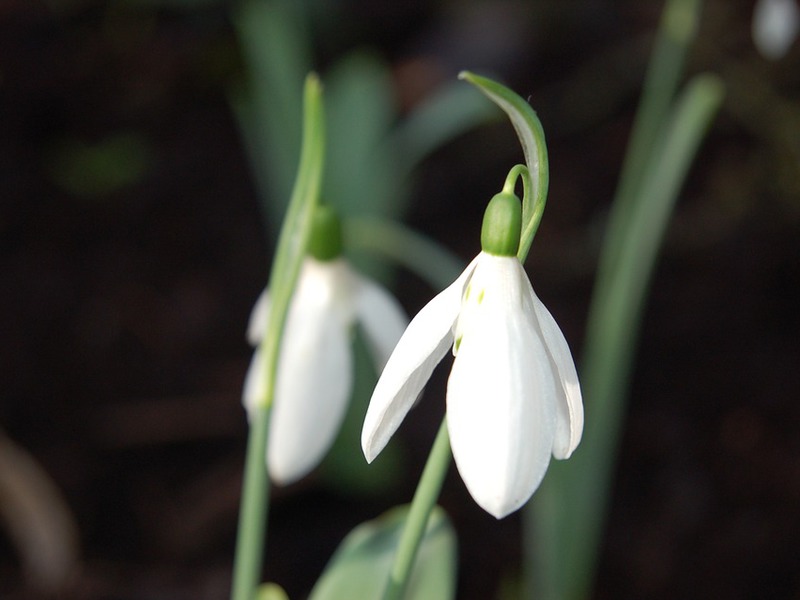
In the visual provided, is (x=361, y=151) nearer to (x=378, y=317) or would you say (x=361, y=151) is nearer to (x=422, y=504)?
(x=378, y=317)

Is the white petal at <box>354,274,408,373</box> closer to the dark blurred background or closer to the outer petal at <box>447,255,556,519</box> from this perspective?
the outer petal at <box>447,255,556,519</box>

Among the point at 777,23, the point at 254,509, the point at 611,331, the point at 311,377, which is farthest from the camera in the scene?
the point at 777,23

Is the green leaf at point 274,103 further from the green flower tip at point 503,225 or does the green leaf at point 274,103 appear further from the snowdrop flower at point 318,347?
the green flower tip at point 503,225

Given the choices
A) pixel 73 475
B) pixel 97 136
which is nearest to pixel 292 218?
pixel 73 475

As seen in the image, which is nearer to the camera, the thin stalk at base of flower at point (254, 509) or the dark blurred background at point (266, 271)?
the thin stalk at base of flower at point (254, 509)

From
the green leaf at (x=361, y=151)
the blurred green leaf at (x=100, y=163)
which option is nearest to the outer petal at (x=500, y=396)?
the green leaf at (x=361, y=151)

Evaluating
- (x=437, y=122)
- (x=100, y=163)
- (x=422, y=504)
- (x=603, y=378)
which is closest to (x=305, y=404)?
(x=422, y=504)
